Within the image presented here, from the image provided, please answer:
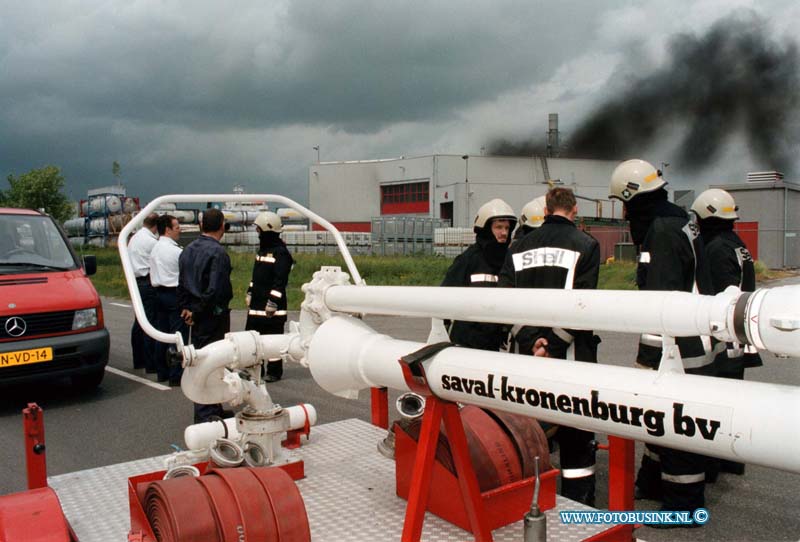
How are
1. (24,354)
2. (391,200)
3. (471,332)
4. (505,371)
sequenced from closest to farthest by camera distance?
(505,371), (471,332), (24,354), (391,200)

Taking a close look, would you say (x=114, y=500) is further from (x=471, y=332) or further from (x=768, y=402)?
(x=768, y=402)

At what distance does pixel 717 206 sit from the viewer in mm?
5562

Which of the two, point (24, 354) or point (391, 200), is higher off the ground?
point (391, 200)

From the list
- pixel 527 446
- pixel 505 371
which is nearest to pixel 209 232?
pixel 527 446

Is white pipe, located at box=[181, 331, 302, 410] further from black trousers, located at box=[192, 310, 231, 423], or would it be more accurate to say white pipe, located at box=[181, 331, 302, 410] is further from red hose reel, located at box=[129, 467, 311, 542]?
black trousers, located at box=[192, 310, 231, 423]

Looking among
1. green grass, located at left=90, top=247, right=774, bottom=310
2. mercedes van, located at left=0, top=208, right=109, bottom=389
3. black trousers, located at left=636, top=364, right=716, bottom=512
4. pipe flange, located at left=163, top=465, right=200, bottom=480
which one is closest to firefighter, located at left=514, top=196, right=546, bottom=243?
black trousers, located at left=636, top=364, right=716, bottom=512

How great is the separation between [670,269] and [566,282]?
60cm

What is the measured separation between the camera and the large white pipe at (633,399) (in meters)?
1.74

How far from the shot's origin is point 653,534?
154 inches

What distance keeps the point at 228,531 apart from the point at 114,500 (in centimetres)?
124

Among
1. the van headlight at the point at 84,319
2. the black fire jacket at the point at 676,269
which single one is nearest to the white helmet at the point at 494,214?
the black fire jacket at the point at 676,269

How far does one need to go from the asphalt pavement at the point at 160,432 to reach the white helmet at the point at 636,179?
2026 mm

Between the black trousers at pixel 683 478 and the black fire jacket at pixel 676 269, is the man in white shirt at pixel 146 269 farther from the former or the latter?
the black trousers at pixel 683 478

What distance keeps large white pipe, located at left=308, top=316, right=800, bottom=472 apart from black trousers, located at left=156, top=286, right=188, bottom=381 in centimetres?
517
